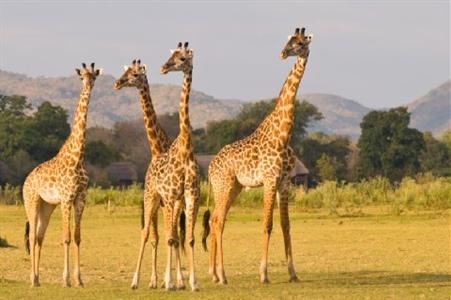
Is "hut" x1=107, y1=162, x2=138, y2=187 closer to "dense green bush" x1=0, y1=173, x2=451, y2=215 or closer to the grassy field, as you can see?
"dense green bush" x1=0, y1=173, x2=451, y2=215

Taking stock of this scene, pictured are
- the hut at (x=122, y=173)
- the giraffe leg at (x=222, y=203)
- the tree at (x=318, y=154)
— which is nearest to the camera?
the giraffe leg at (x=222, y=203)

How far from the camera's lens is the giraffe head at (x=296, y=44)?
1623 cm

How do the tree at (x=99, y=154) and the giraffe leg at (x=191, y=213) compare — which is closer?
the giraffe leg at (x=191, y=213)

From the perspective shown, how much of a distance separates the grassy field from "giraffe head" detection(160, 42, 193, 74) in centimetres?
295

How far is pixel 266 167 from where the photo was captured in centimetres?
1616

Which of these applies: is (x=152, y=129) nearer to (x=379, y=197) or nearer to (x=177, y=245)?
(x=177, y=245)

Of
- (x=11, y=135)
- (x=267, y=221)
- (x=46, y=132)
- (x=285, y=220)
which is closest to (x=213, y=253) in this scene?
(x=267, y=221)

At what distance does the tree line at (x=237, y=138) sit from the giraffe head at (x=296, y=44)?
139ft

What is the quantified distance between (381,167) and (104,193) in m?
30.3

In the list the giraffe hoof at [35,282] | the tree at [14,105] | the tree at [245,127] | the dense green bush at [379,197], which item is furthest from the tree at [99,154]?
the giraffe hoof at [35,282]

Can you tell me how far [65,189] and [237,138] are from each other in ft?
188

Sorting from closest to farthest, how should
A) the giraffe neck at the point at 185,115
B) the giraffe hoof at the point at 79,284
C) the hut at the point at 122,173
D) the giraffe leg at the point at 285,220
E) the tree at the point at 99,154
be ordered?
the giraffe neck at the point at 185,115
the giraffe hoof at the point at 79,284
the giraffe leg at the point at 285,220
the tree at the point at 99,154
the hut at the point at 122,173

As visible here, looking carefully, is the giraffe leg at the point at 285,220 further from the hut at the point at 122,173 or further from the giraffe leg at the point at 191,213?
the hut at the point at 122,173

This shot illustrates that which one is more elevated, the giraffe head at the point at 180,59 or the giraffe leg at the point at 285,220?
the giraffe head at the point at 180,59
